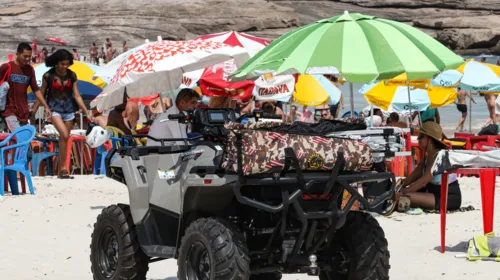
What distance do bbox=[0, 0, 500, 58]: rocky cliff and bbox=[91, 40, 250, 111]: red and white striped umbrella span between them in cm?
5924

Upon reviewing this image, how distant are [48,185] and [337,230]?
752 cm

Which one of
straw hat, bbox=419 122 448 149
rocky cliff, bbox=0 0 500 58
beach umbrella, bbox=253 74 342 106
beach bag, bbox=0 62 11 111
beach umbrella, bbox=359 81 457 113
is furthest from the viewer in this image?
rocky cliff, bbox=0 0 500 58

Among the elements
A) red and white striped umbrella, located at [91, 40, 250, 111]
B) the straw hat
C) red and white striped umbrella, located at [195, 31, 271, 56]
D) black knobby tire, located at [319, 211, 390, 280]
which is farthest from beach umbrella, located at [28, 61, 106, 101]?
black knobby tire, located at [319, 211, 390, 280]

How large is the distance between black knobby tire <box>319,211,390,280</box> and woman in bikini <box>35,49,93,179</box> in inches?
304

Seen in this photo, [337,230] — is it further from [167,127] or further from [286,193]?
[167,127]

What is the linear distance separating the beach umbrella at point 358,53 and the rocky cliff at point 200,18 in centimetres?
6173

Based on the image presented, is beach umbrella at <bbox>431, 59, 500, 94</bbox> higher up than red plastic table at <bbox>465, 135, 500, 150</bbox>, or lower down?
higher up

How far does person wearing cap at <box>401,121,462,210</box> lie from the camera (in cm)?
936

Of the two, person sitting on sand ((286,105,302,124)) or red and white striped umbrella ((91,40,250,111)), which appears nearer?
red and white striped umbrella ((91,40,250,111))

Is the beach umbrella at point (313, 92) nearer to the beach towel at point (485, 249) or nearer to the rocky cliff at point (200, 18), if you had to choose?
the beach towel at point (485, 249)

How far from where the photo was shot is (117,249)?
611cm

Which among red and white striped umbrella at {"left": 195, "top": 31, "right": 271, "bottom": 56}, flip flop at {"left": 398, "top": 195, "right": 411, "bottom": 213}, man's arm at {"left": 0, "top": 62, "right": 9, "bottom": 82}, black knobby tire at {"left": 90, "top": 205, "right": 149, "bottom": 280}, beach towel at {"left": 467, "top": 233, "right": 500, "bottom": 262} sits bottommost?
flip flop at {"left": 398, "top": 195, "right": 411, "bottom": 213}

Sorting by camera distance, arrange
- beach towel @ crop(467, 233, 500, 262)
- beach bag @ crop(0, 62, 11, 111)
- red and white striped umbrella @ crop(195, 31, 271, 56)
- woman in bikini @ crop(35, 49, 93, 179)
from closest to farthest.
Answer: beach towel @ crop(467, 233, 500, 262) < beach bag @ crop(0, 62, 11, 111) < woman in bikini @ crop(35, 49, 93, 179) < red and white striped umbrella @ crop(195, 31, 271, 56)

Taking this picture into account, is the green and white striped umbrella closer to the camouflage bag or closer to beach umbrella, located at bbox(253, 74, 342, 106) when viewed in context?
the camouflage bag
